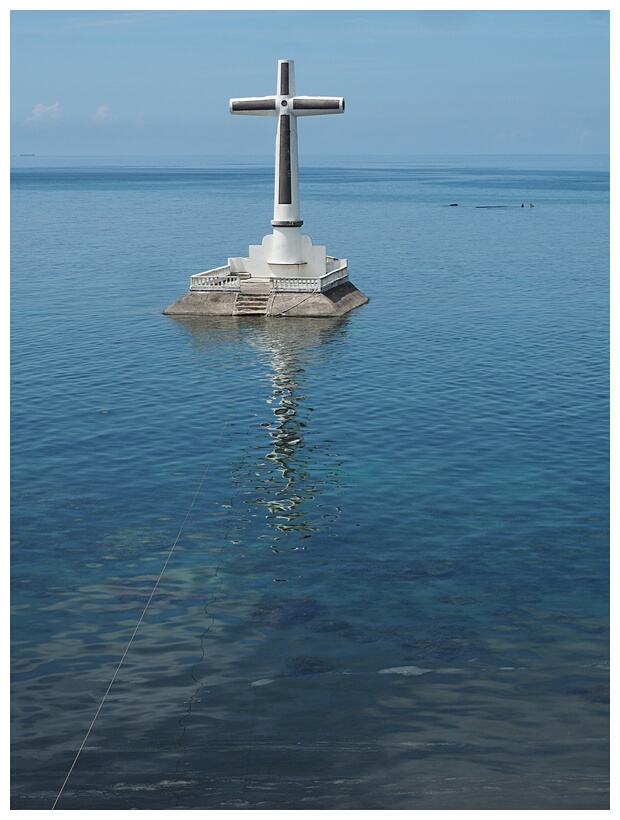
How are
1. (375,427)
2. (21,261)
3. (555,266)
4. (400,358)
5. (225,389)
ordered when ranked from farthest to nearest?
(21,261)
(555,266)
(400,358)
(225,389)
(375,427)

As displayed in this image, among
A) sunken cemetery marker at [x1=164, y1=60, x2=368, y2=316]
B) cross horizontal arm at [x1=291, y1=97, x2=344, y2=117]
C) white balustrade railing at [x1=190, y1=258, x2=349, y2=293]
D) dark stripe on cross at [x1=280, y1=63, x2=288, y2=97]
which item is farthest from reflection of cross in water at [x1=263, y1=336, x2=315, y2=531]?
dark stripe on cross at [x1=280, y1=63, x2=288, y2=97]

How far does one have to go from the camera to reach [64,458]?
43.5m

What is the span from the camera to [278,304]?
75.5 metres

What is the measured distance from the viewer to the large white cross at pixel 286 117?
238ft

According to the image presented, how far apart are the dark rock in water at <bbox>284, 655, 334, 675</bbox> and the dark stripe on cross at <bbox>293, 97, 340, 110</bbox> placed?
5448cm

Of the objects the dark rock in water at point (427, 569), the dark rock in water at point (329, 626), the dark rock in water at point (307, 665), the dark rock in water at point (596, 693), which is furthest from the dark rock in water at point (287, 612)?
the dark rock in water at point (596, 693)

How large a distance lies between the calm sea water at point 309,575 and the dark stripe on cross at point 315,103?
58.4 ft

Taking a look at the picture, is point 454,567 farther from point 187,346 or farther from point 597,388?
point 187,346

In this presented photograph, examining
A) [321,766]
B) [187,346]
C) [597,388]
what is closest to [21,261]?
[187,346]

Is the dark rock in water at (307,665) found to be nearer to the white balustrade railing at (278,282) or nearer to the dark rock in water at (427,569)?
the dark rock in water at (427,569)

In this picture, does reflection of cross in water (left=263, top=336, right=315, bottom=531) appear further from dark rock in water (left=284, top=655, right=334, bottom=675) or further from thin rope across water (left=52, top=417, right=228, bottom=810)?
dark rock in water (left=284, top=655, right=334, bottom=675)

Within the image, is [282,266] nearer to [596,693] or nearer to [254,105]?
[254,105]

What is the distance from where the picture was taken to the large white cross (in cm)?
7262
